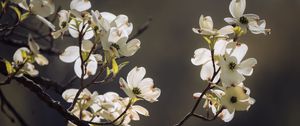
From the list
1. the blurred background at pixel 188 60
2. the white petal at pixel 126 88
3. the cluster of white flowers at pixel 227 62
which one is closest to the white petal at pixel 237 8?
the cluster of white flowers at pixel 227 62

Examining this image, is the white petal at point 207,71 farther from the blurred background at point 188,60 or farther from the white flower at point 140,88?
the blurred background at point 188,60

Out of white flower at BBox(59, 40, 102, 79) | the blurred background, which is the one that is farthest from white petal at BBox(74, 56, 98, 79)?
the blurred background

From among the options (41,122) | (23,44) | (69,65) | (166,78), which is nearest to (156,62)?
(166,78)

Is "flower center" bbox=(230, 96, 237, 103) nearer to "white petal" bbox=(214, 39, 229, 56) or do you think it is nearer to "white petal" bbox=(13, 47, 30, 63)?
"white petal" bbox=(214, 39, 229, 56)

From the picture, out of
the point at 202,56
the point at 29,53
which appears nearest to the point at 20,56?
the point at 29,53

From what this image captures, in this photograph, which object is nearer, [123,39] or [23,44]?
[123,39]

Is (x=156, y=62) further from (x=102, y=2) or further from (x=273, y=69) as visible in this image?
(x=273, y=69)
